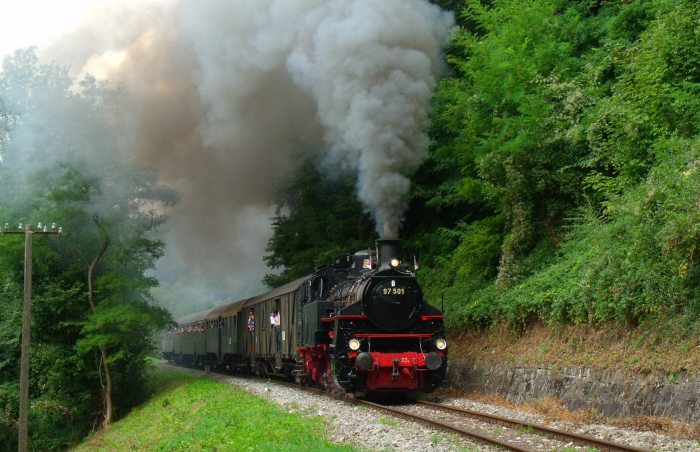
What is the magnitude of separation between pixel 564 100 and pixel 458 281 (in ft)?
19.7

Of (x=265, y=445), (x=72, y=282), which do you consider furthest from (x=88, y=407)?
(x=265, y=445)

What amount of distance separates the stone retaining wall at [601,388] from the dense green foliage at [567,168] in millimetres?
975

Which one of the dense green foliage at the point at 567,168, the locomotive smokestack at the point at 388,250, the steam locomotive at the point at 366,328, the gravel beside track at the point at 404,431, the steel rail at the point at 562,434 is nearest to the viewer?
the steel rail at the point at 562,434

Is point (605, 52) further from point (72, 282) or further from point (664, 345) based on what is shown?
point (72, 282)

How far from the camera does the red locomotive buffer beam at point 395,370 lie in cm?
1370

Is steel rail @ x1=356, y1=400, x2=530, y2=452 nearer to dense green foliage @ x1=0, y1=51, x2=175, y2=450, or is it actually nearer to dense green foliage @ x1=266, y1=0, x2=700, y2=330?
dense green foliage @ x1=266, y1=0, x2=700, y2=330

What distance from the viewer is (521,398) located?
13.4 metres

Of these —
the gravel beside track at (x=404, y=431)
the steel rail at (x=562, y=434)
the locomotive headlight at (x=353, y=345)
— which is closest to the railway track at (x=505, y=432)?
the steel rail at (x=562, y=434)

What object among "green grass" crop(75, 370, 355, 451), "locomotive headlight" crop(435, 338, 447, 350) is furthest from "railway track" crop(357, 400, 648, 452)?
"green grass" crop(75, 370, 355, 451)

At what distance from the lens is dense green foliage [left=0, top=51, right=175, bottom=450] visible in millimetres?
23672

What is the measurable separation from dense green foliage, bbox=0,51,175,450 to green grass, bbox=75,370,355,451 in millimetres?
2268

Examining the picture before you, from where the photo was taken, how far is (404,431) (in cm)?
1030

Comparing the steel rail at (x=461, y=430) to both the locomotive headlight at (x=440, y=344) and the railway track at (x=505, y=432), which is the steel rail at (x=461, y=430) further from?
the locomotive headlight at (x=440, y=344)

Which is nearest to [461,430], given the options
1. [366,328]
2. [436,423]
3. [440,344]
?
[436,423]
